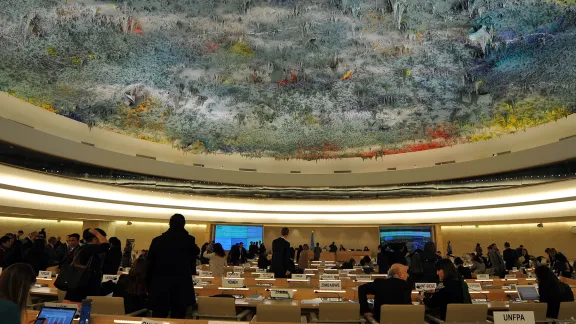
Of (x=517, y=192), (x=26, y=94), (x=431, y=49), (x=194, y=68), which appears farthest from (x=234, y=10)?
(x=517, y=192)

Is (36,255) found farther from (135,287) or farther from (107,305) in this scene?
(107,305)

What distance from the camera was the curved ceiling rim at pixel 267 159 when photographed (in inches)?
487

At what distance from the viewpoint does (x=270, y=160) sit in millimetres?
18953

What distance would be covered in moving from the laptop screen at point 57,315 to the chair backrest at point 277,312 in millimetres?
1962

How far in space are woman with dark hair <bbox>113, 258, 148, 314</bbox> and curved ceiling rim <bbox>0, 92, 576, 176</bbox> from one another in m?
9.52

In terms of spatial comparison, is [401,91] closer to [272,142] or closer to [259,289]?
[272,142]

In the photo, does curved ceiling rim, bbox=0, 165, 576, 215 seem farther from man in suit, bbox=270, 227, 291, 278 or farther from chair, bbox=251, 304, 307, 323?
chair, bbox=251, 304, 307, 323

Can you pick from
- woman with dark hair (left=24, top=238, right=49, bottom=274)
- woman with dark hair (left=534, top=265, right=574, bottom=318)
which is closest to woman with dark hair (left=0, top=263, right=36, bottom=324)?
woman with dark hair (left=534, top=265, right=574, bottom=318)

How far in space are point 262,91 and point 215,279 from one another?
5899 mm

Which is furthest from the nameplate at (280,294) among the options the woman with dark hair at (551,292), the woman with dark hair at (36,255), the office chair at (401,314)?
the woman with dark hair at (36,255)

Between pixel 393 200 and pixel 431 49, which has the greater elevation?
pixel 431 49

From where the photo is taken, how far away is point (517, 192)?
1447 cm

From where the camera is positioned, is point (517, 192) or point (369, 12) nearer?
point (369, 12)

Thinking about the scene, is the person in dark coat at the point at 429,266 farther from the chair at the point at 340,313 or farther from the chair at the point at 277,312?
the chair at the point at 277,312
